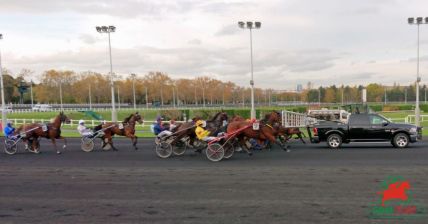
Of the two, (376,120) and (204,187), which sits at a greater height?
(376,120)

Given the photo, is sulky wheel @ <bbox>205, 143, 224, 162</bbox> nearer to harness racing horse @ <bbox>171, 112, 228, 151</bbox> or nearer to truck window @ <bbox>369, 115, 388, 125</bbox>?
harness racing horse @ <bbox>171, 112, 228, 151</bbox>

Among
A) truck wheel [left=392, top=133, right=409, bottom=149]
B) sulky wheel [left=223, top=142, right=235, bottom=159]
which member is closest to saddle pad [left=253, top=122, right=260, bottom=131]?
sulky wheel [left=223, top=142, right=235, bottom=159]

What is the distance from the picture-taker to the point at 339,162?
12.5 meters

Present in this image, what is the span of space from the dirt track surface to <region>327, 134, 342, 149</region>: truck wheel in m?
2.34

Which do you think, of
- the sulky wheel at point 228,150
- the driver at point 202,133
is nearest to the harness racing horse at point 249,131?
the sulky wheel at point 228,150

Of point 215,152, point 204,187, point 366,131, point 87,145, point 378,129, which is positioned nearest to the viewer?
point 204,187

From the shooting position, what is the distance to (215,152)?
1362 centimetres

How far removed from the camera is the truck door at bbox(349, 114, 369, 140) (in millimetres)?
17031

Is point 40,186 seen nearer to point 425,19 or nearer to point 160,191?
point 160,191

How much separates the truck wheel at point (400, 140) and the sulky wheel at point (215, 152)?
326 inches

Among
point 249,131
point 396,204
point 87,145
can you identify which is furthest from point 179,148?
point 396,204

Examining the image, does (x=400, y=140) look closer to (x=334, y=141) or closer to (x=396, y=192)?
(x=334, y=141)

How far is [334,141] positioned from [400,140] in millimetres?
2779

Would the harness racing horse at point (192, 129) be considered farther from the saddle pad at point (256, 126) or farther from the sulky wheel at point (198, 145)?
the saddle pad at point (256, 126)
